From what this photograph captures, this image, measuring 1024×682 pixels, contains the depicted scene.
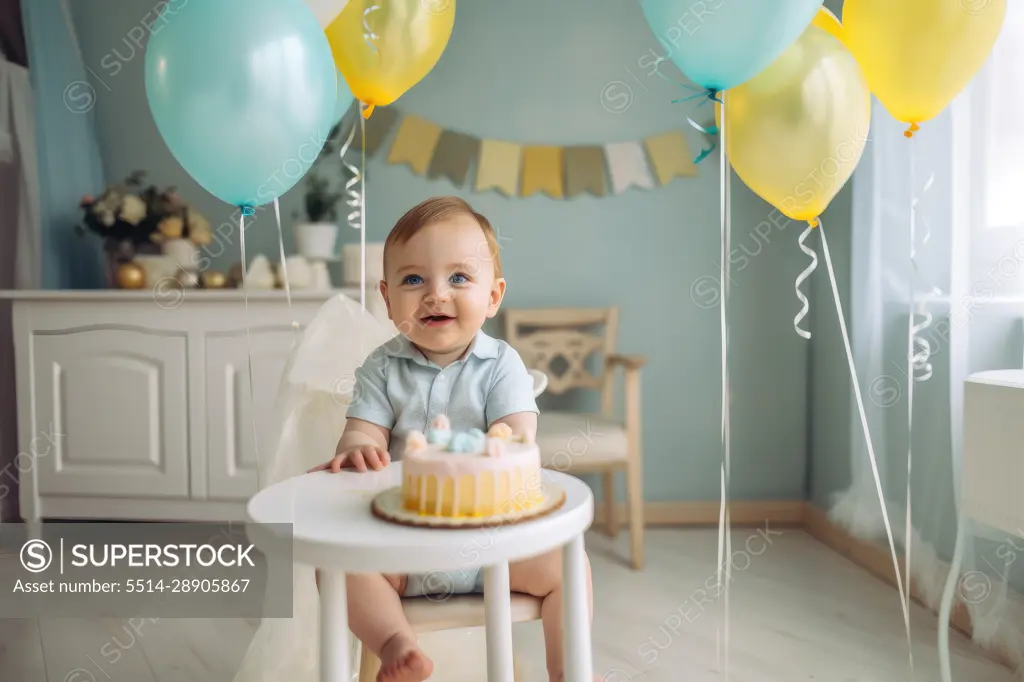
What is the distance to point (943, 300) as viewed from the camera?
217 centimetres

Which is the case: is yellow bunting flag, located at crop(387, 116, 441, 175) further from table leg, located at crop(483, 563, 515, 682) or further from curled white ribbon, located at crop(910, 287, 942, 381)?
table leg, located at crop(483, 563, 515, 682)

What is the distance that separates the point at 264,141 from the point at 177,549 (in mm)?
1904

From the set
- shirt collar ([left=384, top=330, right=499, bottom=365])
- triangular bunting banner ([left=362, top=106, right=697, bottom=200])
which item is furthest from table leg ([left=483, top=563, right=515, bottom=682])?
triangular bunting banner ([left=362, top=106, right=697, bottom=200])

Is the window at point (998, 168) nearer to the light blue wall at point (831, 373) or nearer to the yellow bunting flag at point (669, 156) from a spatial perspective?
the light blue wall at point (831, 373)

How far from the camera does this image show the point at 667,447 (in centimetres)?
332

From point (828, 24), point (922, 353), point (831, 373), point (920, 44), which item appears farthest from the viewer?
point (831, 373)

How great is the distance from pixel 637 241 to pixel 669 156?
0.37 meters

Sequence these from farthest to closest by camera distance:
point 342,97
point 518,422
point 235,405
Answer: point 235,405
point 342,97
point 518,422

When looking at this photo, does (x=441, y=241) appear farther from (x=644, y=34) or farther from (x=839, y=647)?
(x=644, y=34)

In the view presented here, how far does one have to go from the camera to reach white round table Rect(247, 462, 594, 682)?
820 mm

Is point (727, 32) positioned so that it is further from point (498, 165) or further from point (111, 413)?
point (111, 413)

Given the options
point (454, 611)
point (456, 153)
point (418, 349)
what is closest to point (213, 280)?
point (456, 153)

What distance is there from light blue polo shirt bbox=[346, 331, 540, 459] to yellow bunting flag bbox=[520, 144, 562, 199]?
2009 millimetres

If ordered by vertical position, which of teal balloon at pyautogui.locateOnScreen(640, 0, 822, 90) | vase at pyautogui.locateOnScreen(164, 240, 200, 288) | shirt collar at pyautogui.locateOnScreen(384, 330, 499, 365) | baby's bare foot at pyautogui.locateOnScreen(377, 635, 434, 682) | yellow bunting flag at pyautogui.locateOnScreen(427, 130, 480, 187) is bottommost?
baby's bare foot at pyautogui.locateOnScreen(377, 635, 434, 682)
